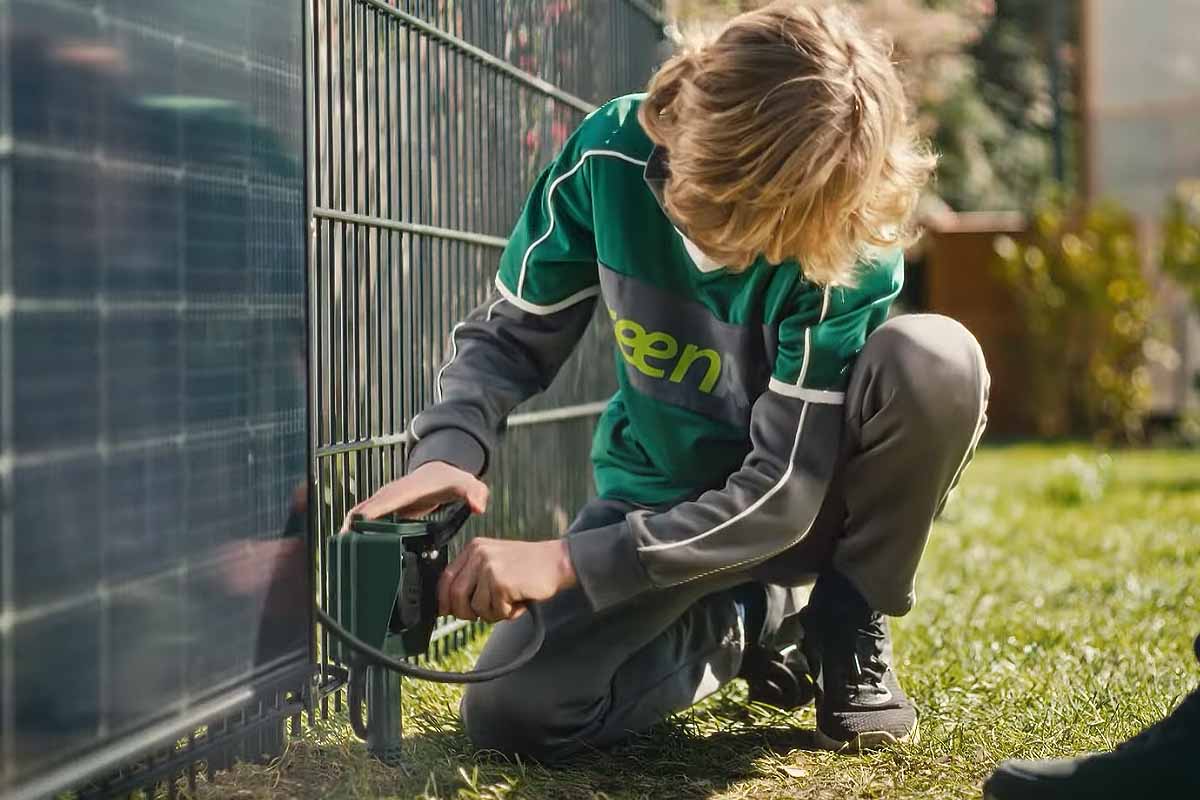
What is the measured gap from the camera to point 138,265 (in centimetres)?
153

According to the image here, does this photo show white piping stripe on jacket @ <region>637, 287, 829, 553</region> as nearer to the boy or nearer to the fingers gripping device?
the boy

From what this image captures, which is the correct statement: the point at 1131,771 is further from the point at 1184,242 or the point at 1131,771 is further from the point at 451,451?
the point at 1184,242

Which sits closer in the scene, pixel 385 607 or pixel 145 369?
pixel 145 369

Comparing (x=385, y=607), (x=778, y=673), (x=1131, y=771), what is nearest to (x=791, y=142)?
(x=385, y=607)

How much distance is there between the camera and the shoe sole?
2.28 meters

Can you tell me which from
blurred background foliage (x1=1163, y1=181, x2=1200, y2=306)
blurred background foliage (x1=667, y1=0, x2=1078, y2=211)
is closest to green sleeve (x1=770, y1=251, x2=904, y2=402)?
blurred background foliage (x1=1163, y1=181, x2=1200, y2=306)

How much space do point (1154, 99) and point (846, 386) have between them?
8435 millimetres

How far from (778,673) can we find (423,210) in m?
1.08

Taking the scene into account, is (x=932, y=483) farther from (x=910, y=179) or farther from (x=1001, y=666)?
(x=1001, y=666)

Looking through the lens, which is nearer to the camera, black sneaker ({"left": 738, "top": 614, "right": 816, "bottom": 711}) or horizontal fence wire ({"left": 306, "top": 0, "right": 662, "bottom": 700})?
horizontal fence wire ({"left": 306, "top": 0, "right": 662, "bottom": 700})

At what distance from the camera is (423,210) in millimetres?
2711

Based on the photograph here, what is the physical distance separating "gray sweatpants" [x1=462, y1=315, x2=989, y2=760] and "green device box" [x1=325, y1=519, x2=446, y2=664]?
1.09ft

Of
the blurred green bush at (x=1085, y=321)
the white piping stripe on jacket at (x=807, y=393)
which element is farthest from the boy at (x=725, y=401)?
the blurred green bush at (x=1085, y=321)

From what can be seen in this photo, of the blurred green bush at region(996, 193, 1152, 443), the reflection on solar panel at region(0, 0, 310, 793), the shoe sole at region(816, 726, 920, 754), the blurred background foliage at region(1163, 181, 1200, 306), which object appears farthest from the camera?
the blurred green bush at region(996, 193, 1152, 443)
